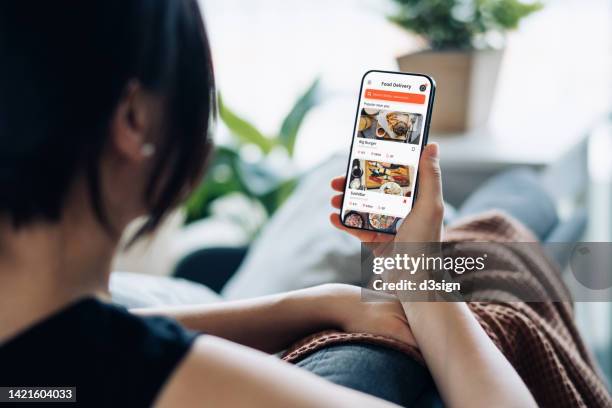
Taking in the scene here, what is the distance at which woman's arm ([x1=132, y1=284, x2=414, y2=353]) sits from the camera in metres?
0.79

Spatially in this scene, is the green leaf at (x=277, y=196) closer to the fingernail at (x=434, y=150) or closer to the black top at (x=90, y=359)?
the fingernail at (x=434, y=150)

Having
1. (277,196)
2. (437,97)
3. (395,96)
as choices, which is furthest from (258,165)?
(395,96)

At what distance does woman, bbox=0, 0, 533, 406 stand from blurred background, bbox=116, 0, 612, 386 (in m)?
0.87

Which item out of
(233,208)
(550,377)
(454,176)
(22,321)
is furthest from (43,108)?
(233,208)

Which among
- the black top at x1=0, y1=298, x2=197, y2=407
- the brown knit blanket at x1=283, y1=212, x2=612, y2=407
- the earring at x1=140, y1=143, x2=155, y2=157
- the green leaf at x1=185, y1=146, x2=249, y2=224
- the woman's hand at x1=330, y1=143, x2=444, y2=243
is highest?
the earring at x1=140, y1=143, x2=155, y2=157

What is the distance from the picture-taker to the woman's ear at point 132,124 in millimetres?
504

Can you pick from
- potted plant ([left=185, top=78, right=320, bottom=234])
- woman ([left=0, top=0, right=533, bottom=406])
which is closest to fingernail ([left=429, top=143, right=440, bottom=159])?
woman ([left=0, top=0, right=533, bottom=406])

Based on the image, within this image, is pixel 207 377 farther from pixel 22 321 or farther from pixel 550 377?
pixel 550 377

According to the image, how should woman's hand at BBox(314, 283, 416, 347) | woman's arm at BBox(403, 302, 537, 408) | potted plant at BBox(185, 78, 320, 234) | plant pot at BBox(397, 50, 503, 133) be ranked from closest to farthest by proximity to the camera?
woman's arm at BBox(403, 302, 537, 408)
woman's hand at BBox(314, 283, 416, 347)
plant pot at BBox(397, 50, 503, 133)
potted plant at BBox(185, 78, 320, 234)

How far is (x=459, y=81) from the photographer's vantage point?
1661mm

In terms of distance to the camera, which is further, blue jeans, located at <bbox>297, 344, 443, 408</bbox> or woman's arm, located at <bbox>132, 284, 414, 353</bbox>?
woman's arm, located at <bbox>132, 284, 414, 353</bbox>

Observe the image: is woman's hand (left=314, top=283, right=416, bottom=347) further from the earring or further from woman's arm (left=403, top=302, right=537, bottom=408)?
the earring

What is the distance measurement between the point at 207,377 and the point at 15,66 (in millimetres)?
251

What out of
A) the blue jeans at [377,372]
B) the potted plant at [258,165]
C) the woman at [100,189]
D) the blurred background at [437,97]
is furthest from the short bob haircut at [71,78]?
the potted plant at [258,165]
